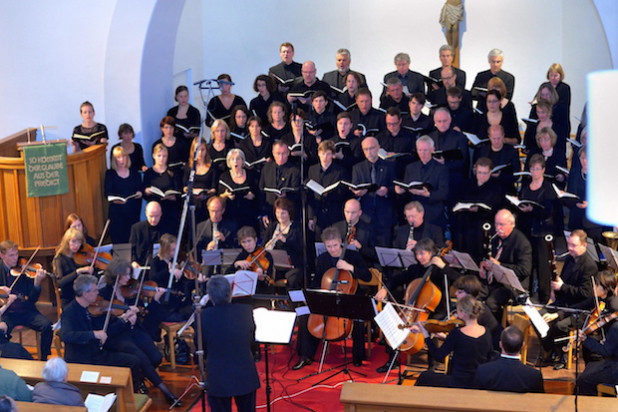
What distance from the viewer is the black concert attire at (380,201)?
24.4 ft

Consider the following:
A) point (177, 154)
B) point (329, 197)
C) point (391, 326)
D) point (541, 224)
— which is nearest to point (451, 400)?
point (391, 326)

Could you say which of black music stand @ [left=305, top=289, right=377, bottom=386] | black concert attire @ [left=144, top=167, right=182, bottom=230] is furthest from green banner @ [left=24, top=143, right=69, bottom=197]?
black music stand @ [left=305, top=289, right=377, bottom=386]

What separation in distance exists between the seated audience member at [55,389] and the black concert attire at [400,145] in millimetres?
4031

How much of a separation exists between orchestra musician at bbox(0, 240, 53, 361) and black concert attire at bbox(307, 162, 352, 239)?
2.63 m

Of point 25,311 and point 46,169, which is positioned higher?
point 46,169

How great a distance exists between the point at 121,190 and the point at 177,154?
772 mm

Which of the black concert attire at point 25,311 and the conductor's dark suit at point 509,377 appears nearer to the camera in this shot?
the conductor's dark suit at point 509,377

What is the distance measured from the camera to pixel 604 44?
35.1 ft

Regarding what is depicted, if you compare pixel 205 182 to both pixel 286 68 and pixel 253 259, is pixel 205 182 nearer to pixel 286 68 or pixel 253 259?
pixel 253 259

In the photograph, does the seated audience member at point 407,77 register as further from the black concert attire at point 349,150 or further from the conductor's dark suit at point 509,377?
the conductor's dark suit at point 509,377

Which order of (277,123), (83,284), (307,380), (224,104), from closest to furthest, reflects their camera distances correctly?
(83,284) → (307,380) → (277,123) → (224,104)

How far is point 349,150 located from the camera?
790 cm

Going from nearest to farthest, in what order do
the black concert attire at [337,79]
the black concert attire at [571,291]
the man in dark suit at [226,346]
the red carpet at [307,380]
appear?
the man in dark suit at [226,346] < the red carpet at [307,380] < the black concert attire at [571,291] < the black concert attire at [337,79]

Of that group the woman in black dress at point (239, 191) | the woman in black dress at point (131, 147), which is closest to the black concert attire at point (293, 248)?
the woman in black dress at point (239, 191)
